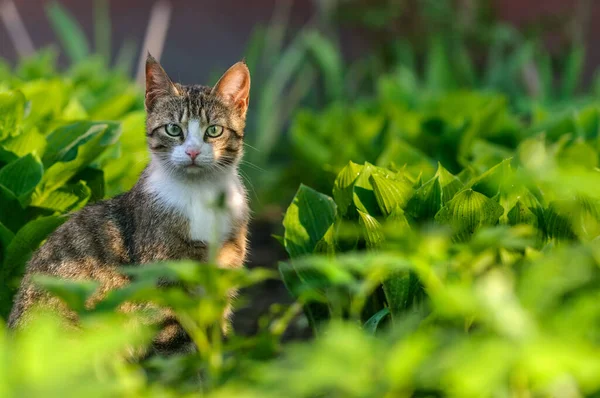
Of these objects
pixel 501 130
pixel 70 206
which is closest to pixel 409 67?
pixel 501 130

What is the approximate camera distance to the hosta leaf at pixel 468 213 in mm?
2529

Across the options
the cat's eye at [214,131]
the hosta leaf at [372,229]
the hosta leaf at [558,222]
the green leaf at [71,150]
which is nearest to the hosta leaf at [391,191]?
the hosta leaf at [372,229]

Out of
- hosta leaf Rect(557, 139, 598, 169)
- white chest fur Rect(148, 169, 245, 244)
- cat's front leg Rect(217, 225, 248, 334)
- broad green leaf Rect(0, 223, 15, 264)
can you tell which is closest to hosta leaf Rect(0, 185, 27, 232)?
broad green leaf Rect(0, 223, 15, 264)

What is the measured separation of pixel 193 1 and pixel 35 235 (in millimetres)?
6910

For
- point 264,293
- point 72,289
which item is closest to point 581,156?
point 264,293

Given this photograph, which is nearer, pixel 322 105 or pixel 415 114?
pixel 415 114

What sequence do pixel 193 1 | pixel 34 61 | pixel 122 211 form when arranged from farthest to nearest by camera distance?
1. pixel 193 1
2. pixel 34 61
3. pixel 122 211

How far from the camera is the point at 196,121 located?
3.26 metres

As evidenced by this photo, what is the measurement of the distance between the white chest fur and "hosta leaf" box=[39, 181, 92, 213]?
1.23ft

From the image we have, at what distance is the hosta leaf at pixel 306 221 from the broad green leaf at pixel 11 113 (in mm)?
1141

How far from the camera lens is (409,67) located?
8.34m

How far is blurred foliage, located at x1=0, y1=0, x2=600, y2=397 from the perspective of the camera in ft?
4.25

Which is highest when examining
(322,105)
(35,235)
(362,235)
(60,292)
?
(60,292)

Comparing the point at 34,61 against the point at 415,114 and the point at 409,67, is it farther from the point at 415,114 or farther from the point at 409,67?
the point at 409,67
